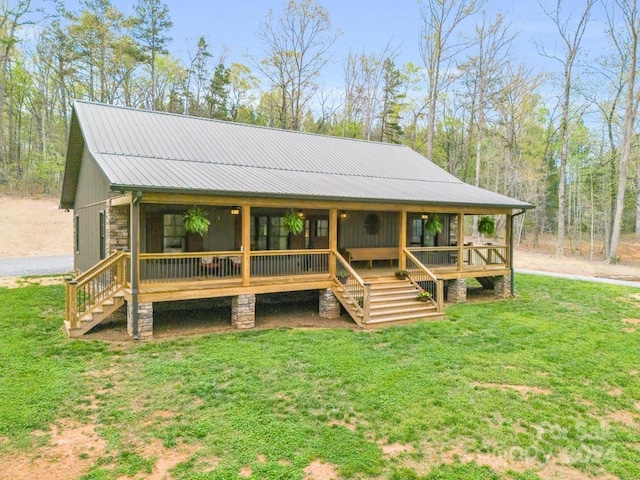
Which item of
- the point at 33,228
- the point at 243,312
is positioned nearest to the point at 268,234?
Result: the point at 243,312

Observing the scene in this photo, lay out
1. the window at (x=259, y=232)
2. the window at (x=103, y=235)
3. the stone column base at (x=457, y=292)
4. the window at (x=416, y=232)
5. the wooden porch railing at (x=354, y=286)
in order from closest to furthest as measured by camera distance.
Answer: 1. the wooden porch railing at (x=354, y=286)
2. the window at (x=103, y=235)
3. the window at (x=259, y=232)
4. the stone column base at (x=457, y=292)
5. the window at (x=416, y=232)

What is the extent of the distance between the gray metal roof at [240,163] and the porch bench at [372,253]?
213cm

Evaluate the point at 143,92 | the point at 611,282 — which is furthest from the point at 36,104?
the point at 611,282

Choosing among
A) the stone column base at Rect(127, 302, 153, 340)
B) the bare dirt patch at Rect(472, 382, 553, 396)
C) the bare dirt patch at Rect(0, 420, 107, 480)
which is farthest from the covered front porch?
the bare dirt patch at Rect(0, 420, 107, 480)

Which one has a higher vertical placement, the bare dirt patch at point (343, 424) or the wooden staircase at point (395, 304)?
the wooden staircase at point (395, 304)

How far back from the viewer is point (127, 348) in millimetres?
8414

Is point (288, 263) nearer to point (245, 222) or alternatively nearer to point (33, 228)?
point (245, 222)

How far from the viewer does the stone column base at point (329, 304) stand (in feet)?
37.3

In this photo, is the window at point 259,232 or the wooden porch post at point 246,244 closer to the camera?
the wooden porch post at point 246,244

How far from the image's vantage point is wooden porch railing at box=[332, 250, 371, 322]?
10359 mm

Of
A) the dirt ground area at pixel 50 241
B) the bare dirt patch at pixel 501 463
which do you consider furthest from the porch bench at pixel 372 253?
the dirt ground area at pixel 50 241

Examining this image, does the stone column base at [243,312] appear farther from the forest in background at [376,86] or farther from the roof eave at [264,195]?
the forest in background at [376,86]

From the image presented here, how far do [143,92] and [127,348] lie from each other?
98.1 ft

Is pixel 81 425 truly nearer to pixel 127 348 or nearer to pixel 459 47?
pixel 127 348
